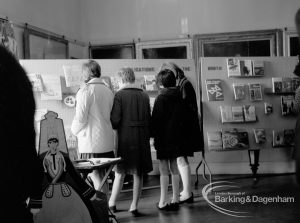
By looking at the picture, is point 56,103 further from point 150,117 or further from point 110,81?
point 150,117

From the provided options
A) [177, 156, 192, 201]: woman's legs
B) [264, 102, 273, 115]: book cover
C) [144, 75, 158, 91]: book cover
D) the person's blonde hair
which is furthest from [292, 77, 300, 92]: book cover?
the person's blonde hair

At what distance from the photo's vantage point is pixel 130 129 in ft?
11.8

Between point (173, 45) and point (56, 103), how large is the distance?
2868 millimetres

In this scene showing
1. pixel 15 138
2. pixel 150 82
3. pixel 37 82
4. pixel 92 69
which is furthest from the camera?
pixel 150 82

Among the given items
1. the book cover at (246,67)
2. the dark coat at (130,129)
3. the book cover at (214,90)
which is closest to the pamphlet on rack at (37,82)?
the dark coat at (130,129)

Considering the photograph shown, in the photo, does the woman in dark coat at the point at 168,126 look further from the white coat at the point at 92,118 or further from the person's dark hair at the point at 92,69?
the person's dark hair at the point at 92,69

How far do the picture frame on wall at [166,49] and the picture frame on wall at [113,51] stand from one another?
13 cm

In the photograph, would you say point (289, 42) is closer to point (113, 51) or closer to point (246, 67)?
point (246, 67)

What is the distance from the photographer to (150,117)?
12.4 feet

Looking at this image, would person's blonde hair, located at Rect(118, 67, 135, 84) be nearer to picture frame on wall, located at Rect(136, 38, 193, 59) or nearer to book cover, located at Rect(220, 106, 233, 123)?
book cover, located at Rect(220, 106, 233, 123)

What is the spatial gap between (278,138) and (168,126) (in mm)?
1748

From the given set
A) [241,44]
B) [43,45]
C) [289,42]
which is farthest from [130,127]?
[289,42]

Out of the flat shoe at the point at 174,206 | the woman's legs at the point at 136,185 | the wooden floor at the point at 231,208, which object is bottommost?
the wooden floor at the point at 231,208

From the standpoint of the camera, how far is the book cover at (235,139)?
468 cm
